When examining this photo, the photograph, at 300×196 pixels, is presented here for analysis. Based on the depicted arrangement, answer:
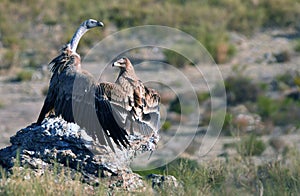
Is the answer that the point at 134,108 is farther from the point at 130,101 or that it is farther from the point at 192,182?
the point at 192,182

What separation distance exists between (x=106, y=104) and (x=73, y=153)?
2.22 ft

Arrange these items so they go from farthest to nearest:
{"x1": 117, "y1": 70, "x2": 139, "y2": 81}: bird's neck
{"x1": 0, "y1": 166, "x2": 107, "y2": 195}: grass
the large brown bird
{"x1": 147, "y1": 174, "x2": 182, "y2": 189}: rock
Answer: {"x1": 117, "y1": 70, "x2": 139, "y2": 81}: bird's neck < the large brown bird < {"x1": 147, "y1": 174, "x2": 182, "y2": 189}: rock < {"x1": 0, "y1": 166, "x2": 107, "y2": 195}: grass

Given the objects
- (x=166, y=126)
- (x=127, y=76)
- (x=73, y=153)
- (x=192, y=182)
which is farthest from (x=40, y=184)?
(x=166, y=126)

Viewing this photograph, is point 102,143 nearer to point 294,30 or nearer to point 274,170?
point 274,170

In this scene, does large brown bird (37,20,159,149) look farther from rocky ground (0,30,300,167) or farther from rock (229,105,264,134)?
rock (229,105,264,134)

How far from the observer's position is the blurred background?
68.2 ft

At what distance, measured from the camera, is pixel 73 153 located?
30.3 ft

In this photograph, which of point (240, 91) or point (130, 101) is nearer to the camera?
point (130, 101)

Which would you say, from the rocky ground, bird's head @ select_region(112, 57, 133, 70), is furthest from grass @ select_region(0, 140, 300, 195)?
the rocky ground

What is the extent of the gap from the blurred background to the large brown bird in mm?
3119

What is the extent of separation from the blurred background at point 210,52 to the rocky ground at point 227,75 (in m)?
0.03

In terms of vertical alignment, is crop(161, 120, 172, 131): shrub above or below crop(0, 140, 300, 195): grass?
above

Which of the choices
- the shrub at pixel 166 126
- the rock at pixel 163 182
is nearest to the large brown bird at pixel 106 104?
the rock at pixel 163 182

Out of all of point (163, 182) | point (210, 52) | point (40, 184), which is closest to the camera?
point (40, 184)
